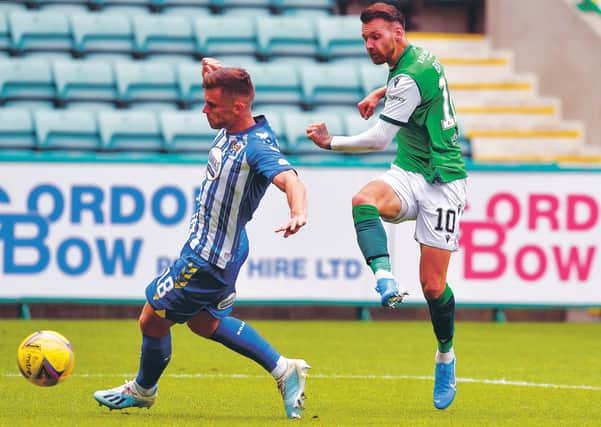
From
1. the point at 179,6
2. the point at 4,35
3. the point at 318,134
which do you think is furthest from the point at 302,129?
the point at 318,134

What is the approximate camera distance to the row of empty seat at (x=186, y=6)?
15859 mm

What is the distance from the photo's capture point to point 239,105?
5.91m

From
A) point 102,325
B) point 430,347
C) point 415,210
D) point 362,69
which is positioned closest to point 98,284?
point 102,325

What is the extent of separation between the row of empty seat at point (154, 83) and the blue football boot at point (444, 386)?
824cm

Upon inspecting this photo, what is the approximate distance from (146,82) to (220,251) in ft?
29.1

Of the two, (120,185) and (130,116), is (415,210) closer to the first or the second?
(120,185)

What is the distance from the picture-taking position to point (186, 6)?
16266mm

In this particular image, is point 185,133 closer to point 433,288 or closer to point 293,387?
point 433,288

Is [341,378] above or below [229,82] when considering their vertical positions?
below

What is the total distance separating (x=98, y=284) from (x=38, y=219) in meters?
0.84

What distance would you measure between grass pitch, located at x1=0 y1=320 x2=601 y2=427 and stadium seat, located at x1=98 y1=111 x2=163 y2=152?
2268mm

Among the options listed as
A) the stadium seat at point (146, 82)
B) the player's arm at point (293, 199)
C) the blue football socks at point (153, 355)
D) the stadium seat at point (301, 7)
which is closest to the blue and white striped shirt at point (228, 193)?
the player's arm at point (293, 199)

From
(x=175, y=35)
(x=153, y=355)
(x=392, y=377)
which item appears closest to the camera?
(x=153, y=355)

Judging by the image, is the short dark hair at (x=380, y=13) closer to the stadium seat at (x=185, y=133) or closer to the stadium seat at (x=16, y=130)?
the stadium seat at (x=185, y=133)
